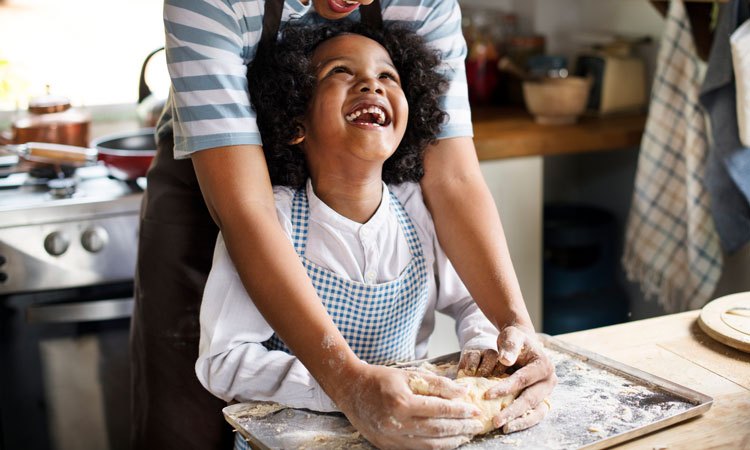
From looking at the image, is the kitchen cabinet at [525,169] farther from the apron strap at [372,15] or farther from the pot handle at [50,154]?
the pot handle at [50,154]

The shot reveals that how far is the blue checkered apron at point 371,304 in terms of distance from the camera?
3.90ft

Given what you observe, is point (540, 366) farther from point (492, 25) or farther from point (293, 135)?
point (492, 25)

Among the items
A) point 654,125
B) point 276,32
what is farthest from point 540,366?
point 654,125

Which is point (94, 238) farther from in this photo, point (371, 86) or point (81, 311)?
point (371, 86)

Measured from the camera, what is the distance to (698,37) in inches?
80.0

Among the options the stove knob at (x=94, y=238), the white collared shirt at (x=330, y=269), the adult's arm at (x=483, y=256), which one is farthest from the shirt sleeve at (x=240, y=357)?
the stove knob at (x=94, y=238)

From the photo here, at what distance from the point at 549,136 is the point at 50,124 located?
4.36 feet

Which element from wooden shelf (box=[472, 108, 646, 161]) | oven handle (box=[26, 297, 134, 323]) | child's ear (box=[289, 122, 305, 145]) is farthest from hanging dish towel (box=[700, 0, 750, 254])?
oven handle (box=[26, 297, 134, 323])

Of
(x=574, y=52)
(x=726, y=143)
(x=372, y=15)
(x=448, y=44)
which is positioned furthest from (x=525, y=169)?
(x=372, y=15)

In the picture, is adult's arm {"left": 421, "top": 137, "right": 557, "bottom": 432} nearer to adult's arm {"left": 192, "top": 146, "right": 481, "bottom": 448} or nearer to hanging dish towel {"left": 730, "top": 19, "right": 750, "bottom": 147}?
adult's arm {"left": 192, "top": 146, "right": 481, "bottom": 448}

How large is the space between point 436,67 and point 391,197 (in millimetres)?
229

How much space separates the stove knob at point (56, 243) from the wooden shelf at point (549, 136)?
1.07m

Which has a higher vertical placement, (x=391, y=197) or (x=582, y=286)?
(x=391, y=197)

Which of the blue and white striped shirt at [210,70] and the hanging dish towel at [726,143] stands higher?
the blue and white striped shirt at [210,70]
